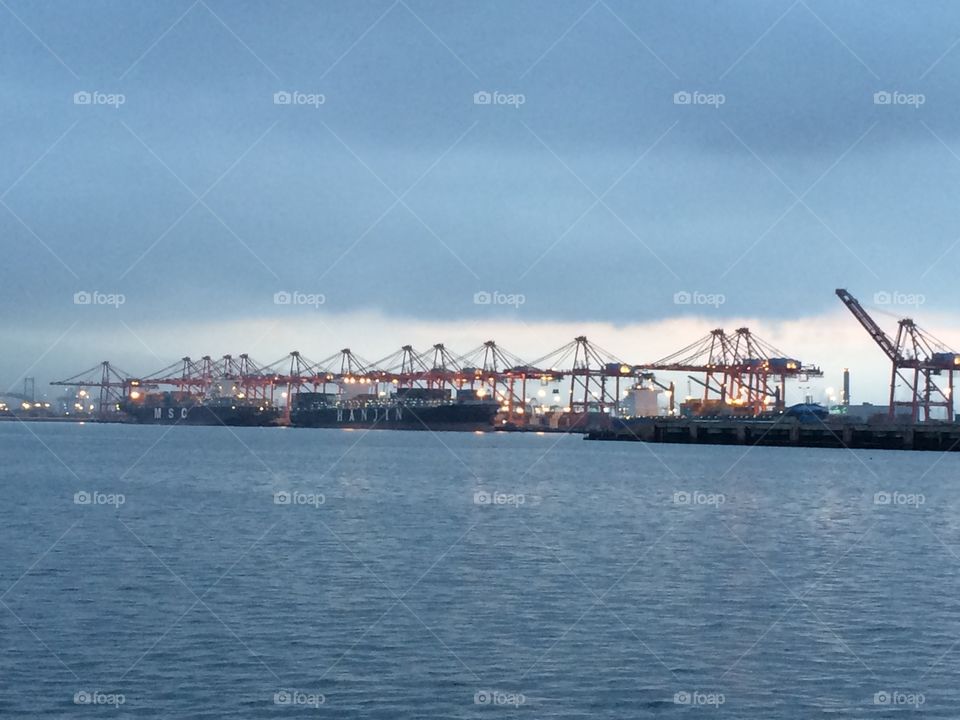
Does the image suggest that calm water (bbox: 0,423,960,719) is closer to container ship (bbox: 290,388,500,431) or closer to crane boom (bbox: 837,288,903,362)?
crane boom (bbox: 837,288,903,362)

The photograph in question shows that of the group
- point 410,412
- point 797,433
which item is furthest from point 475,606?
point 410,412

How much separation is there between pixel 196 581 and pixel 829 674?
12.7 m

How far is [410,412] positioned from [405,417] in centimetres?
161

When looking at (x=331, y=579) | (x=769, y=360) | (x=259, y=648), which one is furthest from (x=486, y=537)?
(x=769, y=360)

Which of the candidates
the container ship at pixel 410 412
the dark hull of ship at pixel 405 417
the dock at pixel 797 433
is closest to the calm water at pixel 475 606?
the dock at pixel 797 433

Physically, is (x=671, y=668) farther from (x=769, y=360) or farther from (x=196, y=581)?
(x=769, y=360)

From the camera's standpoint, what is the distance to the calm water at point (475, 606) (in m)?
17.2

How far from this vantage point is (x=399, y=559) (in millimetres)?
30172

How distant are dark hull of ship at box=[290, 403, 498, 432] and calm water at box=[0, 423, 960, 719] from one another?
122351 mm

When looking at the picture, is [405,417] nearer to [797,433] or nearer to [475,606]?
[797,433]

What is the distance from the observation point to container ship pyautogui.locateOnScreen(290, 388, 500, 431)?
174 meters

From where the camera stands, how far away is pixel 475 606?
2361 centimetres

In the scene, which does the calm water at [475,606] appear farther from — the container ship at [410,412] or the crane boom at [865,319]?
the container ship at [410,412]

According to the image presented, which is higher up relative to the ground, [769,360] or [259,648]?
[769,360]
